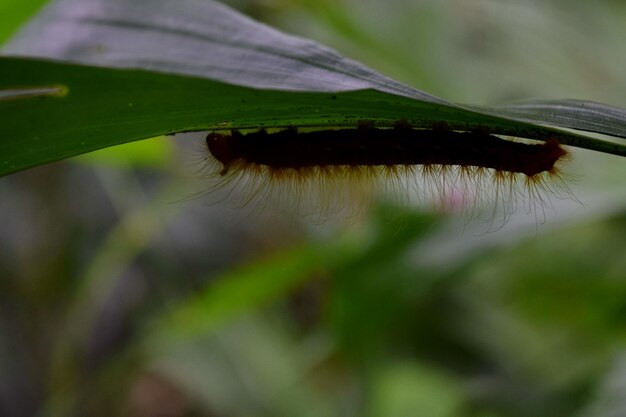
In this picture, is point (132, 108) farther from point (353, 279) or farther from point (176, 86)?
point (353, 279)

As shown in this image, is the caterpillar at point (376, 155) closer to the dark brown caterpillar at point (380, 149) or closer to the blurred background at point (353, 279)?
the dark brown caterpillar at point (380, 149)

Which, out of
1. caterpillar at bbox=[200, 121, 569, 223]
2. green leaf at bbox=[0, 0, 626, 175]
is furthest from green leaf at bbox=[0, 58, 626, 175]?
caterpillar at bbox=[200, 121, 569, 223]

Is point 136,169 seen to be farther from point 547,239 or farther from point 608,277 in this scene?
point 608,277

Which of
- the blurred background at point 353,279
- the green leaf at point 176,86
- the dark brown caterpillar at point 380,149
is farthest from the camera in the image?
the blurred background at point 353,279

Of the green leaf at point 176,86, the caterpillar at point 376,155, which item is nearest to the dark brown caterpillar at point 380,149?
the caterpillar at point 376,155

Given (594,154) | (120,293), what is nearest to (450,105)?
(594,154)

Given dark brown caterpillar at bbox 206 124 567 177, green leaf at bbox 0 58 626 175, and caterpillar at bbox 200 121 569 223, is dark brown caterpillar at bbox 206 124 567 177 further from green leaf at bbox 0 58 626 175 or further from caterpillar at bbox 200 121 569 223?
green leaf at bbox 0 58 626 175
